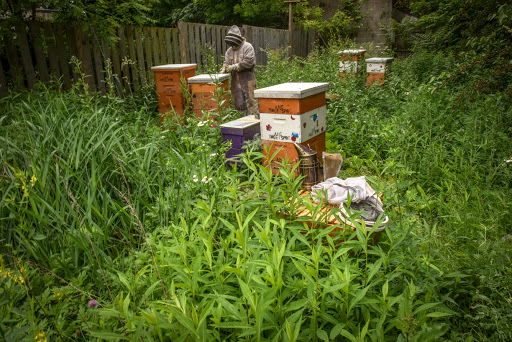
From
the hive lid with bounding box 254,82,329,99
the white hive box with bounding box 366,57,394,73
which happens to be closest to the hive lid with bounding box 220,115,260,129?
the hive lid with bounding box 254,82,329,99

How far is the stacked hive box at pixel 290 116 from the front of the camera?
3686mm

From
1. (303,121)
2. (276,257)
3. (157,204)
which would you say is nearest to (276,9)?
(303,121)

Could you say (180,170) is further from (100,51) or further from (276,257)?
(100,51)

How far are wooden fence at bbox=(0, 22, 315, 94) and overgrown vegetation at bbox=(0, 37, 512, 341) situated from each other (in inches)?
39.4

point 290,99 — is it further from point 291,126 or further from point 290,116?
point 291,126

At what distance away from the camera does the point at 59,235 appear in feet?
9.15

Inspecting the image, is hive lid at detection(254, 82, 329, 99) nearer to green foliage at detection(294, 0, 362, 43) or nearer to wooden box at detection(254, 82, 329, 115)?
wooden box at detection(254, 82, 329, 115)

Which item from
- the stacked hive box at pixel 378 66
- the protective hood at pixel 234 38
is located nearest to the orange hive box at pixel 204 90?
the protective hood at pixel 234 38

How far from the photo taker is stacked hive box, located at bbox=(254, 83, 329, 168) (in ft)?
12.1

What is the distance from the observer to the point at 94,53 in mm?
6805

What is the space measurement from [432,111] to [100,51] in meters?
6.20

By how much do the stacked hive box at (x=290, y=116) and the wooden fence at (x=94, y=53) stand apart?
144cm

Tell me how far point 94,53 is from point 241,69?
9.59ft

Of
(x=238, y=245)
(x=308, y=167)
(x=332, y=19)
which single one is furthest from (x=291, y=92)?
(x=332, y=19)
